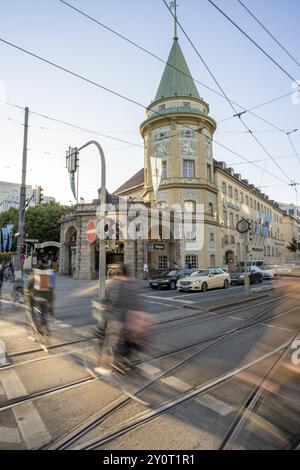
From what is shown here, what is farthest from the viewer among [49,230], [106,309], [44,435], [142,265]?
[49,230]

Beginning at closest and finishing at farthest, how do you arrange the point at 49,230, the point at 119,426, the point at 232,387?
the point at 119,426, the point at 232,387, the point at 49,230

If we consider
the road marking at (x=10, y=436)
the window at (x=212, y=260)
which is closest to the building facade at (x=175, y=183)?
the window at (x=212, y=260)

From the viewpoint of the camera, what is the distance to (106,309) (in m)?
5.42

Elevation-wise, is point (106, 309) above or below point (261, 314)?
above

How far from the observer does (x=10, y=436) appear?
119 inches

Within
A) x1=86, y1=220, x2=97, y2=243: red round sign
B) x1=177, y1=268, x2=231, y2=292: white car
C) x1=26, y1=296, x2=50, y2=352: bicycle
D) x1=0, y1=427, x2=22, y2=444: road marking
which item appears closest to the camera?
x1=0, y1=427, x2=22, y2=444: road marking

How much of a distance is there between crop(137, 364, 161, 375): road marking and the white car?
12.7 m

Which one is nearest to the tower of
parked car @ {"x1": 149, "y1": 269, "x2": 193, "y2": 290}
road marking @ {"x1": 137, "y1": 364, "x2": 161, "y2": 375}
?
parked car @ {"x1": 149, "y1": 269, "x2": 193, "y2": 290}

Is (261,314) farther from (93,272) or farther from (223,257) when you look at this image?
(223,257)

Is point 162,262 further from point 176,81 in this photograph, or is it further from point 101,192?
point 176,81

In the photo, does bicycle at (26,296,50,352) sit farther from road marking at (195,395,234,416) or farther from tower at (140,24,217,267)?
tower at (140,24,217,267)

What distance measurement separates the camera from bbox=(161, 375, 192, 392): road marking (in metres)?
4.23
